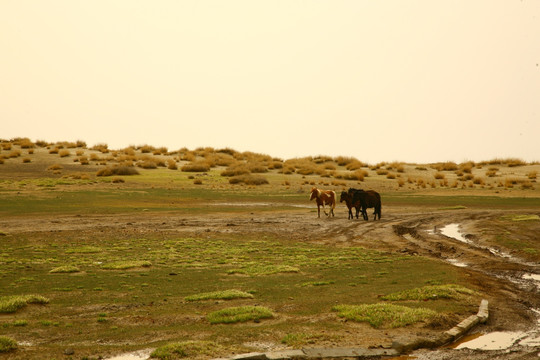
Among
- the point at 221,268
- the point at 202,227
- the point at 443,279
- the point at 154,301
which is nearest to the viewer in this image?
the point at 154,301

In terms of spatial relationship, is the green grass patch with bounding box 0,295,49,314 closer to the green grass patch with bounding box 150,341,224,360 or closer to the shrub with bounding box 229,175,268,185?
the green grass patch with bounding box 150,341,224,360

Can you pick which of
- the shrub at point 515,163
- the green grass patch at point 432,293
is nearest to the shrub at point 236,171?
the shrub at point 515,163

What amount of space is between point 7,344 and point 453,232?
27566 mm

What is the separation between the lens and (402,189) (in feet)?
228

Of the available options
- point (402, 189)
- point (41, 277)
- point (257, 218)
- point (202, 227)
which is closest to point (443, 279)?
point (41, 277)

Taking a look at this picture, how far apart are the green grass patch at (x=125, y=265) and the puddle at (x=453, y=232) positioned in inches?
657

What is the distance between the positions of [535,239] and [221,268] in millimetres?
17594

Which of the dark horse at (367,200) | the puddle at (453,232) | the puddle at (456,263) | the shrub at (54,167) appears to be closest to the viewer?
the puddle at (456,263)

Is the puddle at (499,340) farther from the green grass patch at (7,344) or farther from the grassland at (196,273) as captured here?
the green grass patch at (7,344)

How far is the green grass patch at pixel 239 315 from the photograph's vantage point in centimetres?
1437

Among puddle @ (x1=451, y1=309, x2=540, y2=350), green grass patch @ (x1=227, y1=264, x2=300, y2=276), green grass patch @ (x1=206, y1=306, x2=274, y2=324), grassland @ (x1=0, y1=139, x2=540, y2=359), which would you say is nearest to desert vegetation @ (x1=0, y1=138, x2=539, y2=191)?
grassland @ (x1=0, y1=139, x2=540, y2=359)

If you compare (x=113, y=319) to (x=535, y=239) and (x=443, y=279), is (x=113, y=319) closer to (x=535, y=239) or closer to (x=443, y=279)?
(x=443, y=279)

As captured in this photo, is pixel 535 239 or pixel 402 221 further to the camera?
pixel 402 221

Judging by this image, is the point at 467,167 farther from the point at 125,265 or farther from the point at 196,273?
the point at 125,265
